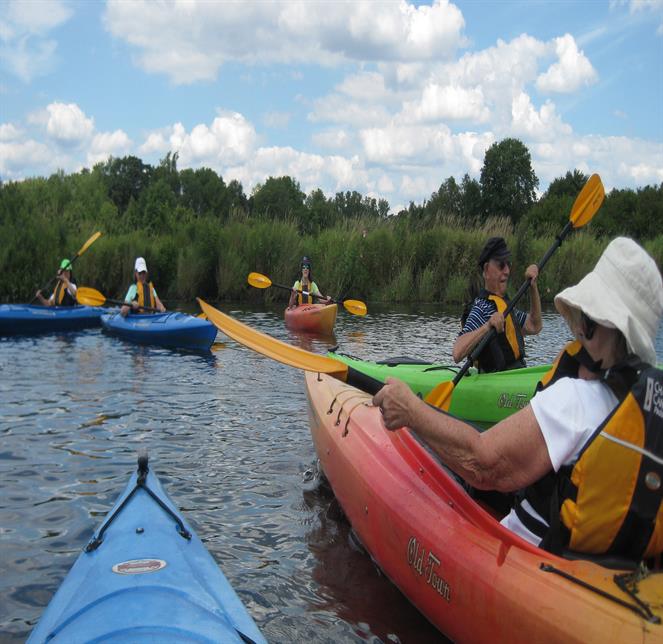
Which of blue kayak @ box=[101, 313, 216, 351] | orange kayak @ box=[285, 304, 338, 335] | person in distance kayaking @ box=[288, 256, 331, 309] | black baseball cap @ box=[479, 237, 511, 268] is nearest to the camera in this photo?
black baseball cap @ box=[479, 237, 511, 268]

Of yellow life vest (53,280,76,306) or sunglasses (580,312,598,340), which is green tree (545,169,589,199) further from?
sunglasses (580,312,598,340)

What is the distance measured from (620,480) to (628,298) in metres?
0.52

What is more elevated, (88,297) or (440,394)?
(440,394)

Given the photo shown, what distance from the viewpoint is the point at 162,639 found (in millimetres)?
2010

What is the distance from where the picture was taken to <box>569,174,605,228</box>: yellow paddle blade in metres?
5.36

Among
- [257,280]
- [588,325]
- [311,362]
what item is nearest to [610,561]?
[588,325]

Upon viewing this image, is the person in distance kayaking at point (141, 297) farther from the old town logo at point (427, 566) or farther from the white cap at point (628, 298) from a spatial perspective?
the white cap at point (628, 298)

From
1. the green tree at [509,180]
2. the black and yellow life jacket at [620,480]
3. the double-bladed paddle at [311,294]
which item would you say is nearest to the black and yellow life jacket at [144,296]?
the double-bladed paddle at [311,294]

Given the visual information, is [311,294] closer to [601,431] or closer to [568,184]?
[601,431]

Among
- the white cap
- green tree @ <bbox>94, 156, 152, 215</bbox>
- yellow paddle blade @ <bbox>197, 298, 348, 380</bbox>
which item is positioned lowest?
yellow paddle blade @ <bbox>197, 298, 348, 380</bbox>

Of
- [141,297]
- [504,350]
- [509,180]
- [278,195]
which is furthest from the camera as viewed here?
[278,195]

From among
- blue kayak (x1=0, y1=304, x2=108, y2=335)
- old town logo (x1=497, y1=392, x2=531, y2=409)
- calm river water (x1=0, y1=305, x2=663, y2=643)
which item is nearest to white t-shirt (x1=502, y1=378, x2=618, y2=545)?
calm river water (x1=0, y1=305, x2=663, y2=643)

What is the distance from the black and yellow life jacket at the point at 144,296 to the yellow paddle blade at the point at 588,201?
7886 millimetres

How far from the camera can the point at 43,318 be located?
1195 centimetres
